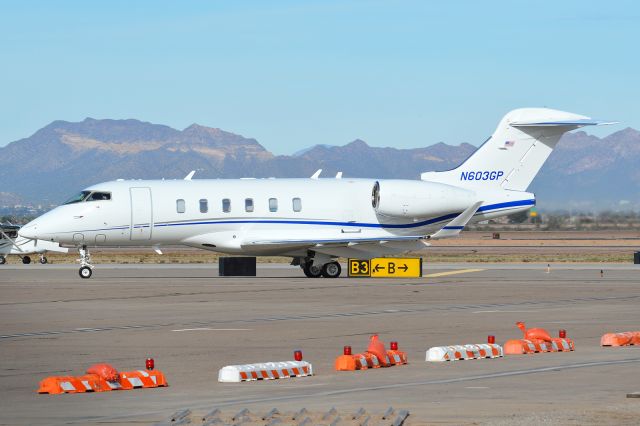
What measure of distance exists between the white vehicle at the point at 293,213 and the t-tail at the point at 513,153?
0.19 feet

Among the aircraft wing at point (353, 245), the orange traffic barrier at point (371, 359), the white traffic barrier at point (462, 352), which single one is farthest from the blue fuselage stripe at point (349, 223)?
the orange traffic barrier at point (371, 359)

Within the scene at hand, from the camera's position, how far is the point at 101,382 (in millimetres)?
17031

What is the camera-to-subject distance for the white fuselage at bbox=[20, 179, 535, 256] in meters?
48.8

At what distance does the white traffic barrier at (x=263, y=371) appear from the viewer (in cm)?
1788

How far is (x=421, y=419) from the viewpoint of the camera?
14.0 meters

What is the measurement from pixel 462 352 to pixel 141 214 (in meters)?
29.9

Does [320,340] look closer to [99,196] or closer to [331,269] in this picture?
[331,269]

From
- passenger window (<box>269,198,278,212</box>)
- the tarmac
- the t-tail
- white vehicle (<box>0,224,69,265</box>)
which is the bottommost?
the tarmac

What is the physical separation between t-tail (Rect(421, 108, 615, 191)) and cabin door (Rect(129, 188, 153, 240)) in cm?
1203

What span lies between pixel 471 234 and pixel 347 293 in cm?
10865

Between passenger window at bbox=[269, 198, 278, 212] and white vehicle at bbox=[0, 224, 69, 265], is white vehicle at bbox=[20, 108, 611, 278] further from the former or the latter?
white vehicle at bbox=[0, 224, 69, 265]

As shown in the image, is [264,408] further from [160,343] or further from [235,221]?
[235,221]

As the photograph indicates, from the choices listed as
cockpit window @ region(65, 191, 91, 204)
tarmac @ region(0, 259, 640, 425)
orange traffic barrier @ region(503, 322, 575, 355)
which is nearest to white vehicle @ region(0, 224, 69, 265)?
tarmac @ region(0, 259, 640, 425)

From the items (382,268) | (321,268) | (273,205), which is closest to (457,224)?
(382,268)
